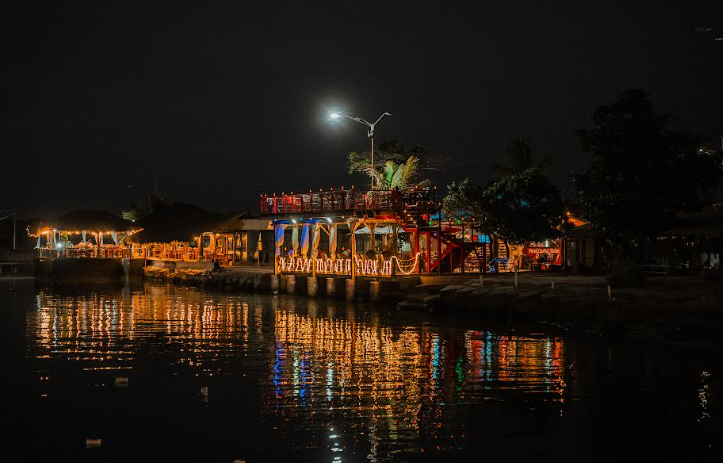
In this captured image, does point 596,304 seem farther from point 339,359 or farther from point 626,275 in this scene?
point 339,359

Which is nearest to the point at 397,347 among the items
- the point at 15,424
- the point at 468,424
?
the point at 468,424

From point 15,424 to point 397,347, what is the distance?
1324 centimetres

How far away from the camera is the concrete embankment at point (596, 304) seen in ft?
80.7

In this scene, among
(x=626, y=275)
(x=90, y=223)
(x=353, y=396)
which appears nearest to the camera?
(x=353, y=396)

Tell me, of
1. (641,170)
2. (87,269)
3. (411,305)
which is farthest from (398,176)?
(87,269)

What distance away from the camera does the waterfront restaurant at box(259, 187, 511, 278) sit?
140 ft

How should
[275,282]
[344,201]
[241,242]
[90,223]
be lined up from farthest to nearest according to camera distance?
[90,223]
[241,242]
[275,282]
[344,201]

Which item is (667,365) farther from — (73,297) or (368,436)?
(73,297)

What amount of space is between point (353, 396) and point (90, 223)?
65.1 metres

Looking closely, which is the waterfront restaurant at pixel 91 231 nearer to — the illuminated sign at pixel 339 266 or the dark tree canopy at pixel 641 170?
the illuminated sign at pixel 339 266

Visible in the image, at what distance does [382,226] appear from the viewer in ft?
148

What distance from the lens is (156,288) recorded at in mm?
58375

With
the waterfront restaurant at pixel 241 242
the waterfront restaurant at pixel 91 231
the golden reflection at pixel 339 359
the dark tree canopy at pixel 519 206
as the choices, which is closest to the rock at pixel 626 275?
the golden reflection at pixel 339 359

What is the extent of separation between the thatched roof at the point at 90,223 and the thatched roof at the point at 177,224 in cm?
548
